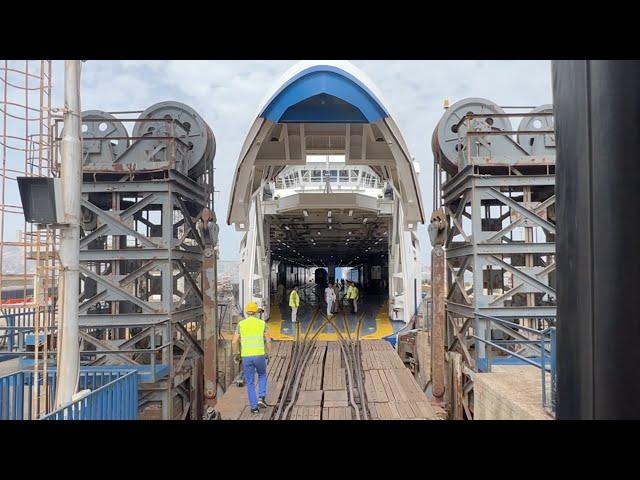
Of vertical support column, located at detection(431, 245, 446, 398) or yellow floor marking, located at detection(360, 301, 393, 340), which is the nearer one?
vertical support column, located at detection(431, 245, 446, 398)

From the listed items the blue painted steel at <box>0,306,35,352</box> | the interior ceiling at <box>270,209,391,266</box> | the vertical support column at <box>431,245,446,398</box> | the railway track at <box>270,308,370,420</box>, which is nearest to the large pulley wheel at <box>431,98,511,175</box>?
the vertical support column at <box>431,245,446,398</box>

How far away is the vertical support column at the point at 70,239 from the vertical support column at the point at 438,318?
25.9 ft

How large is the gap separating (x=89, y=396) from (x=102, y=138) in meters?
6.53

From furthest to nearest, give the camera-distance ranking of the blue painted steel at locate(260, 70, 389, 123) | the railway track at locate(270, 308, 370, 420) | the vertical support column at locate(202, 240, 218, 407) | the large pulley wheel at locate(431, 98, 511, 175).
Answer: the blue painted steel at locate(260, 70, 389, 123) → the large pulley wheel at locate(431, 98, 511, 175) → the vertical support column at locate(202, 240, 218, 407) → the railway track at locate(270, 308, 370, 420)

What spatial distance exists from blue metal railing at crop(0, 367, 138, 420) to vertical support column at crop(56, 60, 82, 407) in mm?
311

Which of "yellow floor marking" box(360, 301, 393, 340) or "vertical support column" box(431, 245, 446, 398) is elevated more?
"vertical support column" box(431, 245, 446, 398)

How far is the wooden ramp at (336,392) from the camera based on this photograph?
7758 millimetres

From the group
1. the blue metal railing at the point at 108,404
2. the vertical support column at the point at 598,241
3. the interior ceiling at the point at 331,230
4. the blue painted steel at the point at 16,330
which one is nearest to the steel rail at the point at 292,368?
the blue metal railing at the point at 108,404

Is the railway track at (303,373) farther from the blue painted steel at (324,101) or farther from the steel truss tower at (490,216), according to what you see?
the blue painted steel at (324,101)

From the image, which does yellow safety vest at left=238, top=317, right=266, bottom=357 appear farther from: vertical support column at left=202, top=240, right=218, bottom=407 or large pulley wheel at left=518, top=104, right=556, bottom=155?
large pulley wheel at left=518, top=104, right=556, bottom=155

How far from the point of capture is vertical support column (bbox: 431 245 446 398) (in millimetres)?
10789
